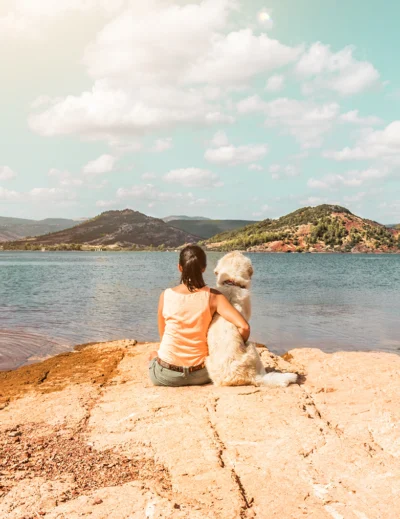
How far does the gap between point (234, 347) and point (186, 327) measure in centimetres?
70

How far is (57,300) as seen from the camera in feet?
75.6

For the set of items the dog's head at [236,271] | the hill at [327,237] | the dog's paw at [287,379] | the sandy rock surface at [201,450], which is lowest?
the sandy rock surface at [201,450]

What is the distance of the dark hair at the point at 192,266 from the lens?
5.57 meters

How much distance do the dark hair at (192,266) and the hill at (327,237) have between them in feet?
436

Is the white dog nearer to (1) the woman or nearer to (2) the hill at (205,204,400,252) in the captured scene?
(1) the woman

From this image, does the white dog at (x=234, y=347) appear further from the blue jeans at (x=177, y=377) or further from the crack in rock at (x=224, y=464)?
the crack in rock at (x=224, y=464)

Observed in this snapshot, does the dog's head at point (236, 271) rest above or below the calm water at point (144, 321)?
above

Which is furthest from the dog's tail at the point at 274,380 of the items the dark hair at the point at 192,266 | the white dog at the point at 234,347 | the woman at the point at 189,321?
the dark hair at the point at 192,266

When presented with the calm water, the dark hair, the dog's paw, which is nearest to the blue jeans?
the dog's paw

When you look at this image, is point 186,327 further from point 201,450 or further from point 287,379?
point 201,450

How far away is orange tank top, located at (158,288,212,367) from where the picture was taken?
561 cm

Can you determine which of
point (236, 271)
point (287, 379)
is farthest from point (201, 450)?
point (236, 271)

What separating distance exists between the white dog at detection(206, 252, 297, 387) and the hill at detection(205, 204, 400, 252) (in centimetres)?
13247

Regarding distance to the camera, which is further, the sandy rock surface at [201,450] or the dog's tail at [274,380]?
the dog's tail at [274,380]
